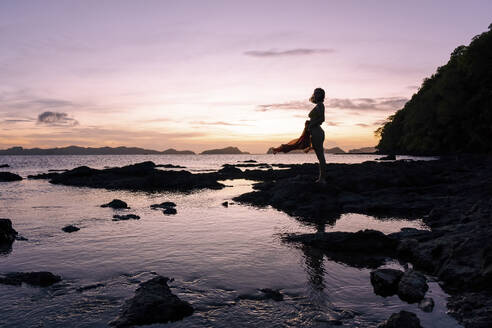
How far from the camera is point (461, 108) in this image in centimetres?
5891

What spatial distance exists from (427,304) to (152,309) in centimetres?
493

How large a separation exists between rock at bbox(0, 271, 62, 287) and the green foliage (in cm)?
6009

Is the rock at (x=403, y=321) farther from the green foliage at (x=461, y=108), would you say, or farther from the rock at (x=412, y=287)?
the green foliage at (x=461, y=108)

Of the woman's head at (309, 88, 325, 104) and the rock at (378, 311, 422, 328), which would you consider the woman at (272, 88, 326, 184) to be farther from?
the rock at (378, 311, 422, 328)

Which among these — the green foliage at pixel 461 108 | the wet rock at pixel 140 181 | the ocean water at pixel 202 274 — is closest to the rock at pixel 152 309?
the ocean water at pixel 202 274

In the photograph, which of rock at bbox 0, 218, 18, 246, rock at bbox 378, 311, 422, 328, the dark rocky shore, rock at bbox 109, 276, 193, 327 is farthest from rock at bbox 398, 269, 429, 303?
rock at bbox 0, 218, 18, 246

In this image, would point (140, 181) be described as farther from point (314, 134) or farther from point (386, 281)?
point (386, 281)

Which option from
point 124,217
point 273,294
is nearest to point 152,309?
point 273,294

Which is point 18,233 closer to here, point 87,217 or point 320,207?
point 87,217

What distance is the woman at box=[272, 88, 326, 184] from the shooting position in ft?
64.2

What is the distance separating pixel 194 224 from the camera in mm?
15125

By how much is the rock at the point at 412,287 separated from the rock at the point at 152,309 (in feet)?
13.5

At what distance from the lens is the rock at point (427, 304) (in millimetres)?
6327

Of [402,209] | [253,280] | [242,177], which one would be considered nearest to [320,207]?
[402,209]
